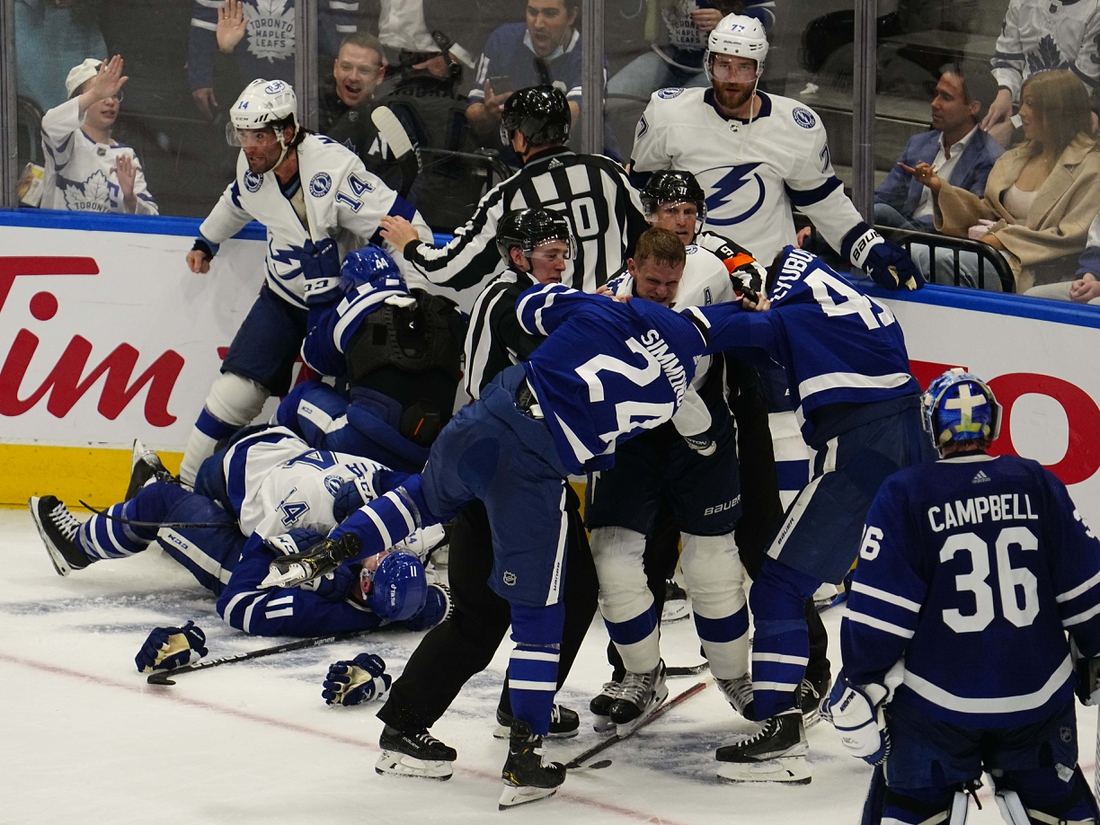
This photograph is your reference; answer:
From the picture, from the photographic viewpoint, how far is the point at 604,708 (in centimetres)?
412

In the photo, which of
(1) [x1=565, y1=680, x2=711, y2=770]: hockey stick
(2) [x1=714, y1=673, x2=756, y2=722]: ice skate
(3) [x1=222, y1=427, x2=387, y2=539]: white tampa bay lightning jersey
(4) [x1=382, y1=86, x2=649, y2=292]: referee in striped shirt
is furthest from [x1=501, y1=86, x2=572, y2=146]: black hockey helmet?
(2) [x1=714, y1=673, x2=756, y2=722]: ice skate

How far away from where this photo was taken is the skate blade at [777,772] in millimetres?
3734

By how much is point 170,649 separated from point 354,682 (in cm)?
60

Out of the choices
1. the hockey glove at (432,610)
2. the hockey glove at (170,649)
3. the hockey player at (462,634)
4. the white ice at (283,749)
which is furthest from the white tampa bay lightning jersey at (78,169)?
the hockey player at (462,634)

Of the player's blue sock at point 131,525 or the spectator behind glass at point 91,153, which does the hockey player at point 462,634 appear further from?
the spectator behind glass at point 91,153

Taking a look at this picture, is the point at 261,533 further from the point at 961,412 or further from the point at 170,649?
the point at 961,412

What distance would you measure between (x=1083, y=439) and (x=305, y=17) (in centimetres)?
320

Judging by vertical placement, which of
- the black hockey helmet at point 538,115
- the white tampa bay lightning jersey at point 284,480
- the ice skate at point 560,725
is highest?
the black hockey helmet at point 538,115

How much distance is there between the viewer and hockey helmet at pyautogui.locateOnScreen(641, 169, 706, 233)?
4.15 metres

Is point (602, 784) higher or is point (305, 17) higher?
point (305, 17)

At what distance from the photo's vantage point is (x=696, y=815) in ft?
11.6

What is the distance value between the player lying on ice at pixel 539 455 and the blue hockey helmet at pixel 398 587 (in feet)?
3.61

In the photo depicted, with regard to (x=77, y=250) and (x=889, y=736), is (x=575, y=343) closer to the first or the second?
(x=889, y=736)

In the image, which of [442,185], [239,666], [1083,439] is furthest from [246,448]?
[1083,439]
